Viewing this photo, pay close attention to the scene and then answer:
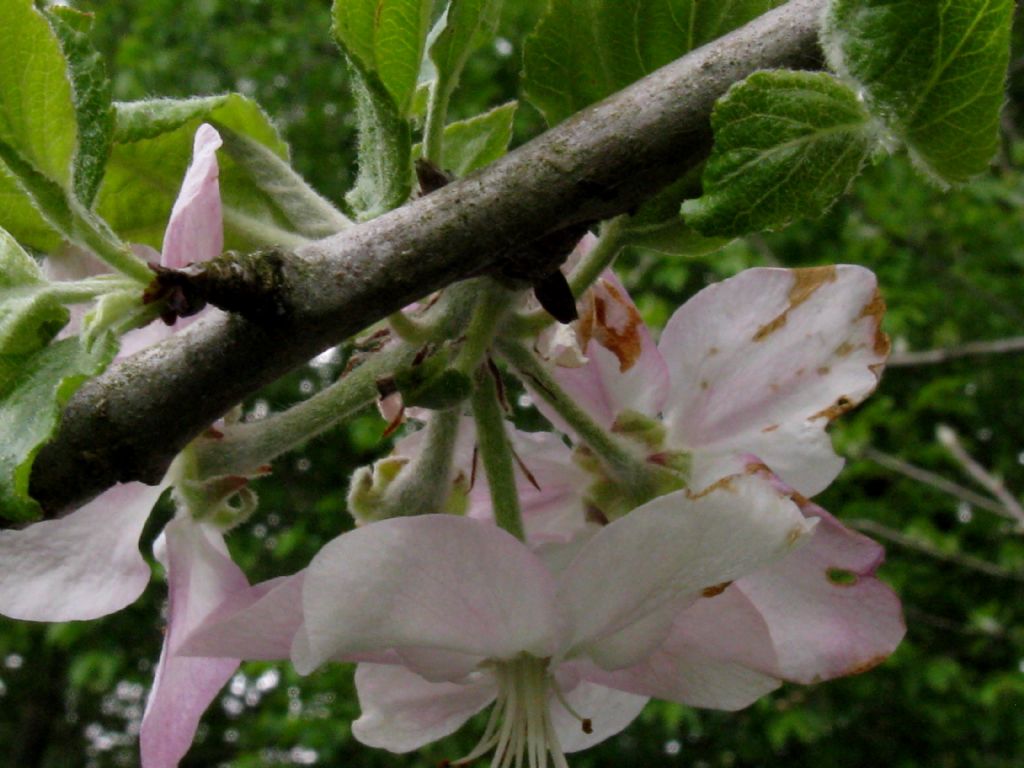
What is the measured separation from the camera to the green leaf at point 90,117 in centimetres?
42

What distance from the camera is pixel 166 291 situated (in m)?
0.39

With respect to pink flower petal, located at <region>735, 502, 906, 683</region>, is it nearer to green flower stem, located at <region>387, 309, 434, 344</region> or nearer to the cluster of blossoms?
the cluster of blossoms

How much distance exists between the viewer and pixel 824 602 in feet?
1.74

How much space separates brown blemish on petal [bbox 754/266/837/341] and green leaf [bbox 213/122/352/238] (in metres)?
0.21

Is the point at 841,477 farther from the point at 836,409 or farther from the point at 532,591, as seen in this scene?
the point at 532,591

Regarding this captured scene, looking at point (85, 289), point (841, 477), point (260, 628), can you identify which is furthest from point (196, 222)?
point (841, 477)

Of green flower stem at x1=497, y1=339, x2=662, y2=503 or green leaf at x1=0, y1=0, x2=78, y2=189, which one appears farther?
green flower stem at x1=497, y1=339, x2=662, y2=503

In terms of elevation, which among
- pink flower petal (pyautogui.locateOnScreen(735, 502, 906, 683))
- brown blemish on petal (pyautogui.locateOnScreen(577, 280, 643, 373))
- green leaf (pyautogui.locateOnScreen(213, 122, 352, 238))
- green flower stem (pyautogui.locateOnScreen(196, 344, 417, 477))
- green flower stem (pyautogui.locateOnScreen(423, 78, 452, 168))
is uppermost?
green flower stem (pyautogui.locateOnScreen(423, 78, 452, 168))

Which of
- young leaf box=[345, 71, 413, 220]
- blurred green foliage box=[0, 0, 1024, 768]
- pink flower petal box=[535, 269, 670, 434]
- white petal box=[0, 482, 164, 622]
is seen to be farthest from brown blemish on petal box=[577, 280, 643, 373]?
blurred green foliage box=[0, 0, 1024, 768]

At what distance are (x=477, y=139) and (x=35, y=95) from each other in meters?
0.24

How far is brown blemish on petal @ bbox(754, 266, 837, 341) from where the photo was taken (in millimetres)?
561

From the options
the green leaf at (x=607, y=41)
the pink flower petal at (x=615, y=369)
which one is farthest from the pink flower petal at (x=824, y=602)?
the green leaf at (x=607, y=41)

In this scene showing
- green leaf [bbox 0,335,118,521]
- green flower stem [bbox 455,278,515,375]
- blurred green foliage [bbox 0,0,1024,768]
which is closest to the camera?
green leaf [bbox 0,335,118,521]

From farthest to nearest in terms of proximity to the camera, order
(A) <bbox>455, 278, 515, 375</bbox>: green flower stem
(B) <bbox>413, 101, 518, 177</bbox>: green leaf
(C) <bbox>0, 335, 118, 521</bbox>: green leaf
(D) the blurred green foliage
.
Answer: (D) the blurred green foliage, (B) <bbox>413, 101, 518, 177</bbox>: green leaf, (A) <bbox>455, 278, 515, 375</bbox>: green flower stem, (C) <bbox>0, 335, 118, 521</bbox>: green leaf
